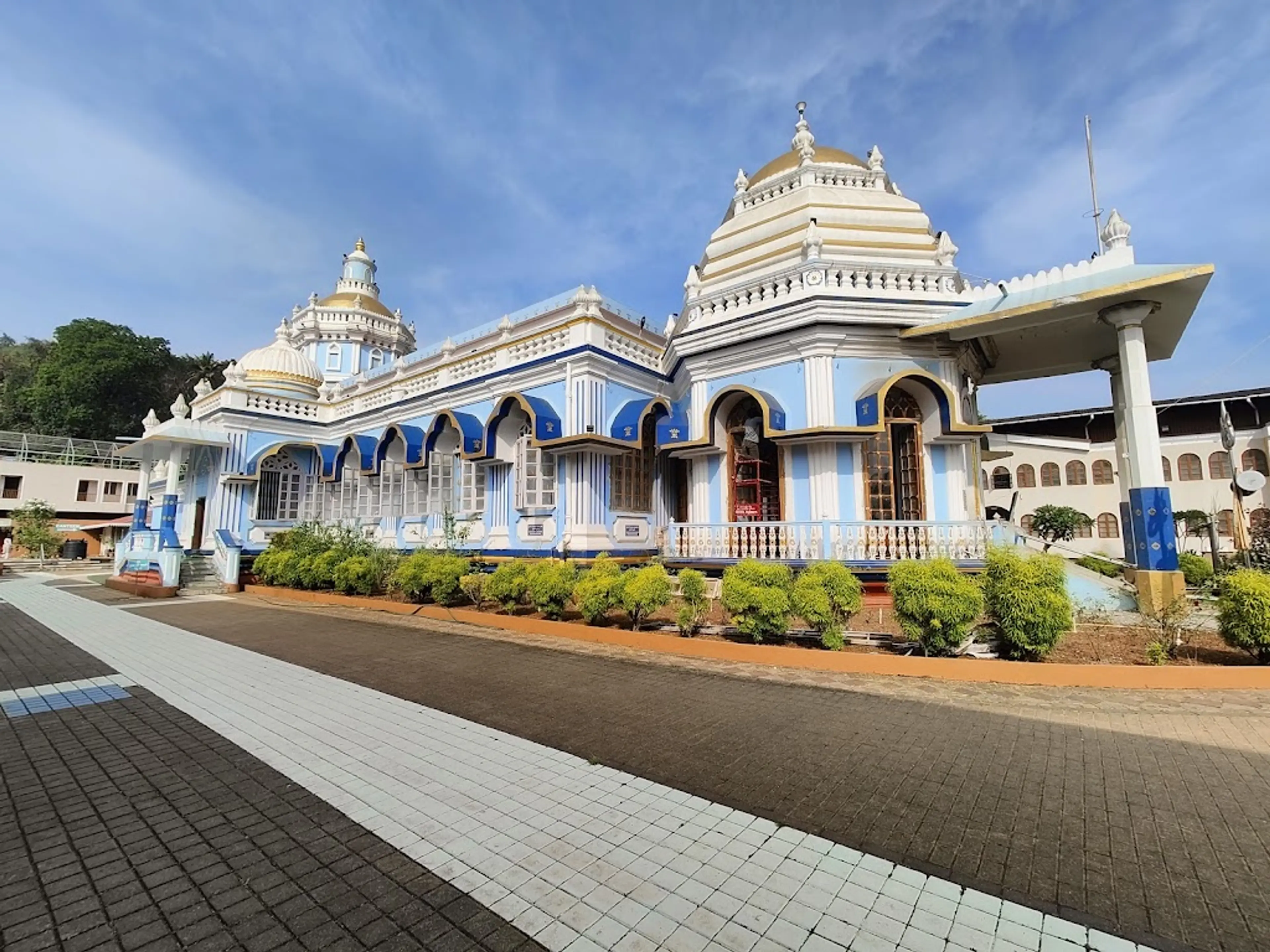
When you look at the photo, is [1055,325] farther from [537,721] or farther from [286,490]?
[286,490]

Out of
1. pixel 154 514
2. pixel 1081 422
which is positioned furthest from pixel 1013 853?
pixel 1081 422

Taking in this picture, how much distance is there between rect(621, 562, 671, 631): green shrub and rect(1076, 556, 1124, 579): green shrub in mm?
8810

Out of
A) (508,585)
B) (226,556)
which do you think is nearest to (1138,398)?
(508,585)

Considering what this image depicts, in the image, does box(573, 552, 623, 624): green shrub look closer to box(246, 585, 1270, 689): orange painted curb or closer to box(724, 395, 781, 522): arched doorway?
box(246, 585, 1270, 689): orange painted curb

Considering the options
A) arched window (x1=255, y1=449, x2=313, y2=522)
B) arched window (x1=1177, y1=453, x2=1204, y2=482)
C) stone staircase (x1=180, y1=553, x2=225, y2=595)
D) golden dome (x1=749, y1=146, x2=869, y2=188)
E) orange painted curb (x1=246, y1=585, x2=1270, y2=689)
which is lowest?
orange painted curb (x1=246, y1=585, x2=1270, y2=689)

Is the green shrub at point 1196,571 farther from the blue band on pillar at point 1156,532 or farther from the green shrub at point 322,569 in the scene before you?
the green shrub at point 322,569

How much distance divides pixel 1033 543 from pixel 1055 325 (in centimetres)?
418

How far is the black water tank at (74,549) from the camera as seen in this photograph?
1533 inches

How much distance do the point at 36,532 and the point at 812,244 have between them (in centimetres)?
4028

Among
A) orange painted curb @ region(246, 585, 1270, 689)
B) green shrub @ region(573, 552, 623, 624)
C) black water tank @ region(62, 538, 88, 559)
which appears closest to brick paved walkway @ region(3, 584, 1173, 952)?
orange painted curb @ region(246, 585, 1270, 689)

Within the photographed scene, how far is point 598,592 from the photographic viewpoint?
339 inches

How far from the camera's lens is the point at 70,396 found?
1757 inches

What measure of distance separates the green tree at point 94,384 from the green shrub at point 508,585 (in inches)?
2075

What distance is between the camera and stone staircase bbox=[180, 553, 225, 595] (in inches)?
667
